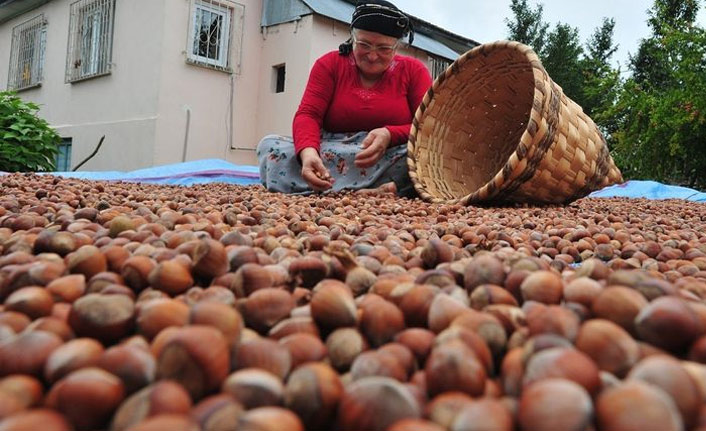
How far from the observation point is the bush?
537 cm

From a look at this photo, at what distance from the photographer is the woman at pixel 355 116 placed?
3197mm

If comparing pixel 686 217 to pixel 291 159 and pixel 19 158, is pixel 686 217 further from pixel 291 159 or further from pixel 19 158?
pixel 19 158

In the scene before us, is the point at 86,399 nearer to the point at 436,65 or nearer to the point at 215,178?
the point at 215,178

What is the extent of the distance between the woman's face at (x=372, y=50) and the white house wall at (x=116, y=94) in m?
4.20

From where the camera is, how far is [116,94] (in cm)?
728

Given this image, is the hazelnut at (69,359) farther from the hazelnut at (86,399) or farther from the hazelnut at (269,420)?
the hazelnut at (269,420)

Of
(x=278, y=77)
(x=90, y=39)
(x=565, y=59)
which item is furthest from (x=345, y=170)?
(x=565, y=59)

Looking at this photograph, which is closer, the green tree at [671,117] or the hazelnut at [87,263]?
the hazelnut at [87,263]

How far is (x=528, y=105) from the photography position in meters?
3.40

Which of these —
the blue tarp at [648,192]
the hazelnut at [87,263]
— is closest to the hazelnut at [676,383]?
the hazelnut at [87,263]

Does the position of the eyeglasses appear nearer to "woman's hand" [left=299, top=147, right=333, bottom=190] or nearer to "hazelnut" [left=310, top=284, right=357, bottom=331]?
"woman's hand" [left=299, top=147, right=333, bottom=190]

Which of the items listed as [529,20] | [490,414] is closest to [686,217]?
[490,414]

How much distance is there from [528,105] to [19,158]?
464 cm

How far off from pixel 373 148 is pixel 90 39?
251 inches
